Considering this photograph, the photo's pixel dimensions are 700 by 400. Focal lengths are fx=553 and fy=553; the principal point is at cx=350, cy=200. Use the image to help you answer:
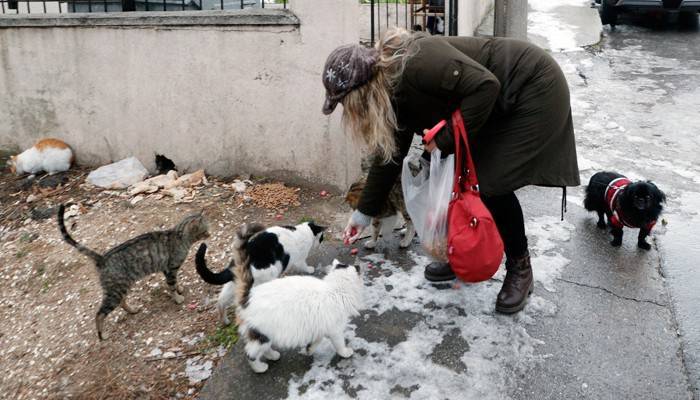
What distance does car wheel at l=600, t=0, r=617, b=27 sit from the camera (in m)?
10.2

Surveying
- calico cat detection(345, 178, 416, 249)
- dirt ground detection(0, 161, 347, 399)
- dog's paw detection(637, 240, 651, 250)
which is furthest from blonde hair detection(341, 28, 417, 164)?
dog's paw detection(637, 240, 651, 250)

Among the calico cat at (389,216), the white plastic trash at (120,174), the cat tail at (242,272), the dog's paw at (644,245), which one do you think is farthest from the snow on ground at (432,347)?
the white plastic trash at (120,174)

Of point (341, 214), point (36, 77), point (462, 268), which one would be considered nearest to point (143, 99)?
point (36, 77)

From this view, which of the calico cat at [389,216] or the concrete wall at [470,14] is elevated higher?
the concrete wall at [470,14]

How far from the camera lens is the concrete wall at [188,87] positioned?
173 inches

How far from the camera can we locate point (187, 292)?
3.65 m

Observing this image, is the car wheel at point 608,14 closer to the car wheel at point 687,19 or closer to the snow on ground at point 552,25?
the snow on ground at point 552,25

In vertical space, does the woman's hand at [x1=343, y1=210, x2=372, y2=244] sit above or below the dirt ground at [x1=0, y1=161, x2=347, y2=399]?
above

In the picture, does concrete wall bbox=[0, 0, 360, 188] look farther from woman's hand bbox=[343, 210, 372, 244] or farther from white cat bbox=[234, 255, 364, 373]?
white cat bbox=[234, 255, 364, 373]

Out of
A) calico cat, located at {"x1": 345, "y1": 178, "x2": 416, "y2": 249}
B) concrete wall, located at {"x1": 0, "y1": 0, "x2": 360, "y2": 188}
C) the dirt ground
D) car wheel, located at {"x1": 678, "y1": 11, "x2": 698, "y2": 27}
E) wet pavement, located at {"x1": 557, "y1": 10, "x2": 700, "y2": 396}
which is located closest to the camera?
the dirt ground

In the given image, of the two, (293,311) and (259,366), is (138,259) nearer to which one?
(259,366)

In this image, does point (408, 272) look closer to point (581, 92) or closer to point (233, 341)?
point (233, 341)

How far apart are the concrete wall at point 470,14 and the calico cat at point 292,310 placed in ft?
17.0

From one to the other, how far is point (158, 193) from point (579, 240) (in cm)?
350
